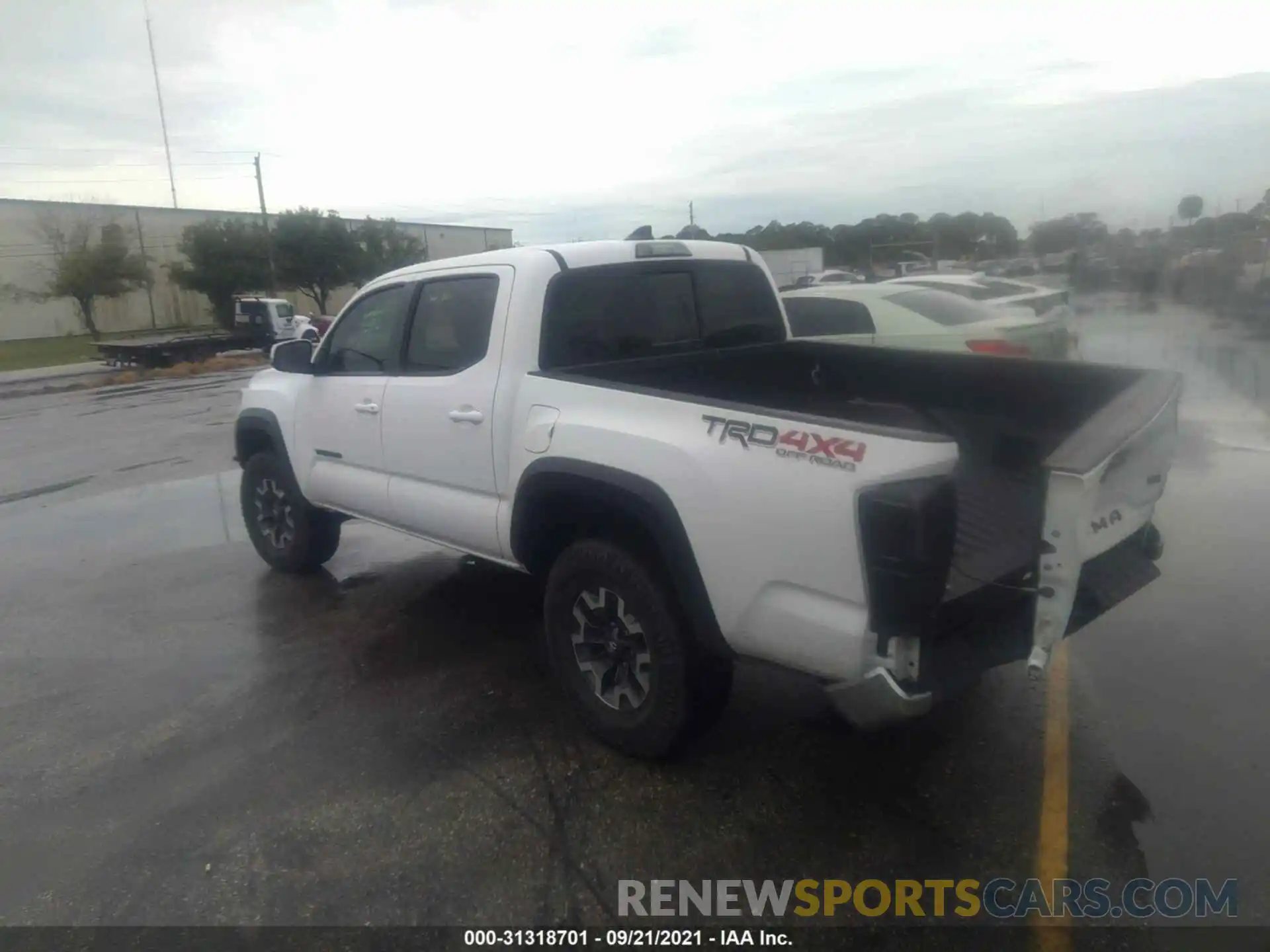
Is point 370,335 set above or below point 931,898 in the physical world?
above

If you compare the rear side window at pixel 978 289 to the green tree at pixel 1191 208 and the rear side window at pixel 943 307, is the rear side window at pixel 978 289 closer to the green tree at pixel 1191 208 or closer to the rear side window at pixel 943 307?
the rear side window at pixel 943 307

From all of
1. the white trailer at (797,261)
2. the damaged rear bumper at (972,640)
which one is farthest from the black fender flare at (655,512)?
the white trailer at (797,261)

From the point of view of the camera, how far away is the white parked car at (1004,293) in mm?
10078

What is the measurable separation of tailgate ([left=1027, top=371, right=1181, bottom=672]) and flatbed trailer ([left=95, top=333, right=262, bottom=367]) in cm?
2723

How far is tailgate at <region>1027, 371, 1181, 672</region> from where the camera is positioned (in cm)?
288

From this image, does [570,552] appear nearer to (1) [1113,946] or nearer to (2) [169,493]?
(1) [1113,946]

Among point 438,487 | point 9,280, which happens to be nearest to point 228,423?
point 438,487

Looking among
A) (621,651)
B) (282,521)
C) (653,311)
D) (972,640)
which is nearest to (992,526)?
(972,640)

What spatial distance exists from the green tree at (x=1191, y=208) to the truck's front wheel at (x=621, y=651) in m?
11.6

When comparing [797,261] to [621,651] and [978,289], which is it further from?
[621,651]

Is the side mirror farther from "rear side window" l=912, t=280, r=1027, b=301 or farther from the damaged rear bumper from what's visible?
"rear side window" l=912, t=280, r=1027, b=301

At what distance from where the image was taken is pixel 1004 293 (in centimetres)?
1068

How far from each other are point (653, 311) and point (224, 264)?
50445 mm

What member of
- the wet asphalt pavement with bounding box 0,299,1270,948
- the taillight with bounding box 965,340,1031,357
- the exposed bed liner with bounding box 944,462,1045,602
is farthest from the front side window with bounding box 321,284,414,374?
the taillight with bounding box 965,340,1031,357
